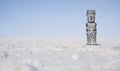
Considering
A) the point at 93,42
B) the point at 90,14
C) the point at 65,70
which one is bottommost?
the point at 93,42

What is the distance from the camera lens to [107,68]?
6.47 ft

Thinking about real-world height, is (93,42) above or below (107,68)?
below

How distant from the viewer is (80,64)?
2146mm

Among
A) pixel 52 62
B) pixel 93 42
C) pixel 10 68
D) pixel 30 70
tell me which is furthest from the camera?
pixel 93 42

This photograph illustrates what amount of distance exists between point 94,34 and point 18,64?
20.7 m

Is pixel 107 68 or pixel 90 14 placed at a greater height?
pixel 90 14

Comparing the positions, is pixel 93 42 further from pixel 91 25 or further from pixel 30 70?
pixel 30 70

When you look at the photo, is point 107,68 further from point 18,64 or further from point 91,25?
point 91,25

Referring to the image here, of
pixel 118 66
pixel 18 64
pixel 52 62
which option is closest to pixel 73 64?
pixel 52 62

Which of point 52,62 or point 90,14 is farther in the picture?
point 90,14

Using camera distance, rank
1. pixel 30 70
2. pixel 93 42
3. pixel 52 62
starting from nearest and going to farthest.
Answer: pixel 30 70, pixel 52 62, pixel 93 42

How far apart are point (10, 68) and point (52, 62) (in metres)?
0.47

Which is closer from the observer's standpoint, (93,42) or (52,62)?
(52,62)

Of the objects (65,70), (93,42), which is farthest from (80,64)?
(93,42)
